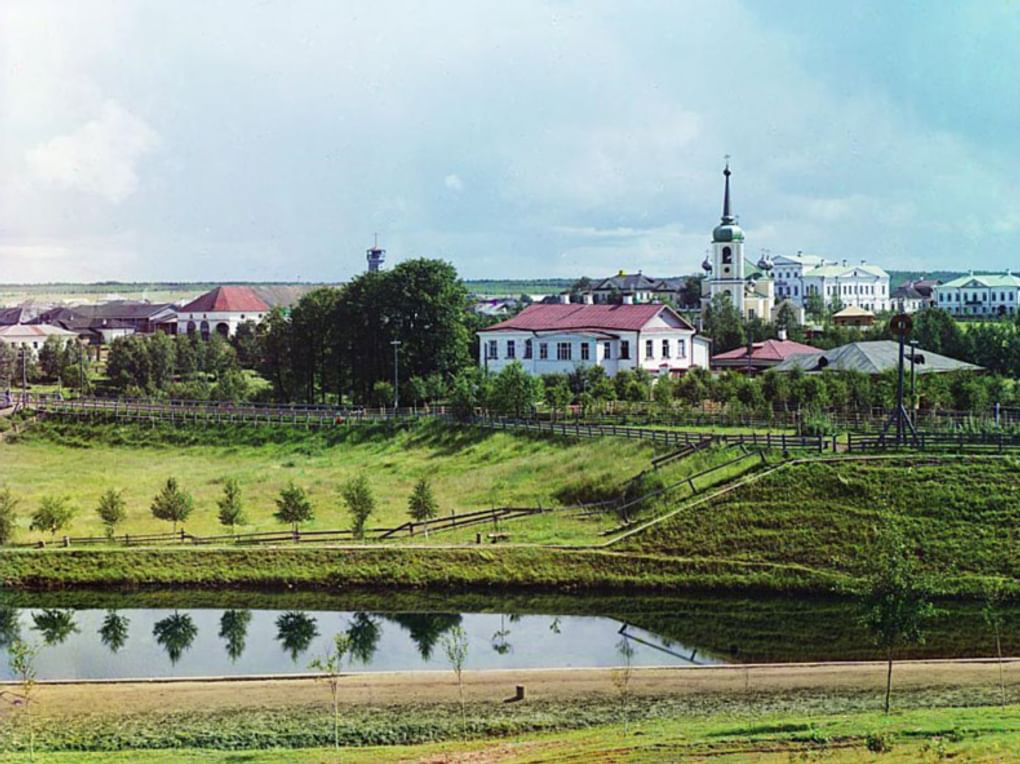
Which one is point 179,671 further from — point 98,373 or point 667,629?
point 98,373

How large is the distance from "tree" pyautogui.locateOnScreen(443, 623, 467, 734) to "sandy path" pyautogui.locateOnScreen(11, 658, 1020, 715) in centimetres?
23

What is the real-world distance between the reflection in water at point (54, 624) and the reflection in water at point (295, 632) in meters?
5.91

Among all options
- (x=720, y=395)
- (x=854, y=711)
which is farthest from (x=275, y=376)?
(x=854, y=711)

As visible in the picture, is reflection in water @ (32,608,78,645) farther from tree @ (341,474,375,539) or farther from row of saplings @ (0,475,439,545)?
tree @ (341,474,375,539)

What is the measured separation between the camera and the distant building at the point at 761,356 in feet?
276

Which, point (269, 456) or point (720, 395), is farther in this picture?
point (269, 456)

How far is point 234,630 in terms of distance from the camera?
3847cm

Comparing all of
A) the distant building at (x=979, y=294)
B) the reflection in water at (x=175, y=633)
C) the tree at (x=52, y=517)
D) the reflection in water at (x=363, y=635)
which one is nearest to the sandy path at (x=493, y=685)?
the reflection in water at (x=363, y=635)

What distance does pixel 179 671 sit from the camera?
3406 centimetres

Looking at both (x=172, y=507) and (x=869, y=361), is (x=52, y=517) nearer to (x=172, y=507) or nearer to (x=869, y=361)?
(x=172, y=507)

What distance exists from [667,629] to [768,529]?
7.57m

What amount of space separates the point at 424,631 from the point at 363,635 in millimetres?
1755

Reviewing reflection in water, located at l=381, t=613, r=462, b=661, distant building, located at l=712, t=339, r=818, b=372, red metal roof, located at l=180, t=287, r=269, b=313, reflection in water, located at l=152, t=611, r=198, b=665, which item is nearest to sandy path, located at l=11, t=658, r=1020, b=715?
reflection in water, located at l=381, t=613, r=462, b=661

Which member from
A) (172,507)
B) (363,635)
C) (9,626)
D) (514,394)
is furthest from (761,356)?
(9,626)
